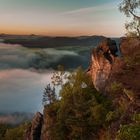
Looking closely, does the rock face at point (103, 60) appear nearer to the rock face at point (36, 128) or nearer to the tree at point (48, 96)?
the tree at point (48, 96)

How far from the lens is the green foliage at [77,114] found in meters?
100

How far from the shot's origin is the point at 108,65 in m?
109

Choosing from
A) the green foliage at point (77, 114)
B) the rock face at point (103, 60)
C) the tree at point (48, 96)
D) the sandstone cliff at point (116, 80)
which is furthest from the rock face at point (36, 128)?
the rock face at point (103, 60)

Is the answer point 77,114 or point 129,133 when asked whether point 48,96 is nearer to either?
point 77,114

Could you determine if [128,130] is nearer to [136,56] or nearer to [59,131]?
[136,56]

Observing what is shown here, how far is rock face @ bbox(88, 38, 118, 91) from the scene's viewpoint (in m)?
109

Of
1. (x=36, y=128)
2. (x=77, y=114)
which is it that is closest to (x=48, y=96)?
(x=36, y=128)

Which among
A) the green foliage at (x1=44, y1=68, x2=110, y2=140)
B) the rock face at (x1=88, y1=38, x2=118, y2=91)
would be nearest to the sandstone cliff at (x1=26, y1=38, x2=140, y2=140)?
the rock face at (x1=88, y1=38, x2=118, y2=91)

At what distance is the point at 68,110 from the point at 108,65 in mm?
13721

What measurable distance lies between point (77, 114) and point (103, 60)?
51.0 ft

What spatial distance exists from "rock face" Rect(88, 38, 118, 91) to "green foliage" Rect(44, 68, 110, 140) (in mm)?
2635

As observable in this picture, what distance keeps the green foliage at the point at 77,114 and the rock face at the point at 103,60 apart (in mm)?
2635

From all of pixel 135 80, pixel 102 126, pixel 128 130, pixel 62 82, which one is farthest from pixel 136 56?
pixel 62 82

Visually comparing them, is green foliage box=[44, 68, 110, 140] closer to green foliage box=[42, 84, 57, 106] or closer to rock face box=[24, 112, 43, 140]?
rock face box=[24, 112, 43, 140]
